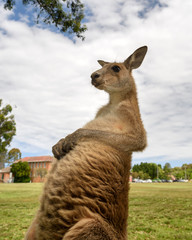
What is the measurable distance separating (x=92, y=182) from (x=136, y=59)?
1723 mm

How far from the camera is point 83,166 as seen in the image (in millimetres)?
2215

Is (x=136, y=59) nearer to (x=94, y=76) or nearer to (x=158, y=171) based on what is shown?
(x=94, y=76)

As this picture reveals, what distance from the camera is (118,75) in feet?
9.48

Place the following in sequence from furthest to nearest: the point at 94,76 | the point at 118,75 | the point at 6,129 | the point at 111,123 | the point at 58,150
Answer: the point at 6,129, the point at 118,75, the point at 94,76, the point at 111,123, the point at 58,150

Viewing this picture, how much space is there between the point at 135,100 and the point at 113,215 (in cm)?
133

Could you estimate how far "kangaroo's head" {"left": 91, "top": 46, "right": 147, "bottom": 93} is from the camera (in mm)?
2758

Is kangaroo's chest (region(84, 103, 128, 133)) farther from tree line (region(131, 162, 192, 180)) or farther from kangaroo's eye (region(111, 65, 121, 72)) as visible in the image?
tree line (region(131, 162, 192, 180))

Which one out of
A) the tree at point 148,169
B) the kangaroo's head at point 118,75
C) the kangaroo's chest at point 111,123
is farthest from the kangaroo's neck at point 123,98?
the tree at point 148,169

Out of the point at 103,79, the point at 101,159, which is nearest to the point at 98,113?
the point at 103,79

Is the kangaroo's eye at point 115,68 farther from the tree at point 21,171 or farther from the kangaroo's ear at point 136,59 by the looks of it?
the tree at point 21,171

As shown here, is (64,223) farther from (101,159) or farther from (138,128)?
(138,128)

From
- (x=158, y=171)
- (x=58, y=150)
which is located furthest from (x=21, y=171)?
(x=58, y=150)

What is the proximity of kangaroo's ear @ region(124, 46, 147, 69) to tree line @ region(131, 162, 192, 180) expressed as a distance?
7781 cm

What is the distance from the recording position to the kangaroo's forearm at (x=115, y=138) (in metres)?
2.32
